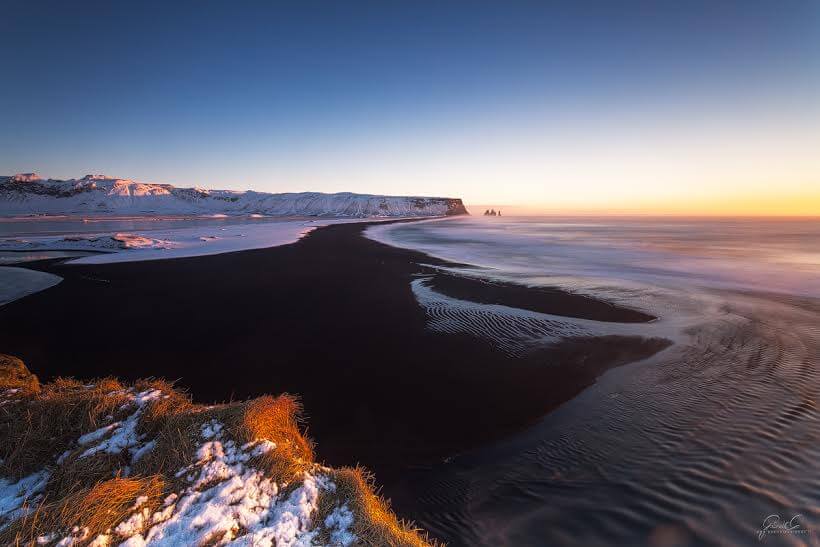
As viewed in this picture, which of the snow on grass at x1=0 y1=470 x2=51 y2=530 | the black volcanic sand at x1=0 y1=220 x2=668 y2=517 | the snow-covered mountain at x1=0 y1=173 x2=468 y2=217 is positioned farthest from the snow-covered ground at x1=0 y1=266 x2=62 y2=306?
the snow-covered mountain at x1=0 y1=173 x2=468 y2=217

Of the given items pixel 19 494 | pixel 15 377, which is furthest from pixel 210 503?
pixel 15 377

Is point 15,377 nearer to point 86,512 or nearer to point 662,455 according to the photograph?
point 86,512

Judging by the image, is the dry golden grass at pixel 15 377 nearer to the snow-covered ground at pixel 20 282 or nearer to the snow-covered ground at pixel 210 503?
the snow-covered ground at pixel 210 503

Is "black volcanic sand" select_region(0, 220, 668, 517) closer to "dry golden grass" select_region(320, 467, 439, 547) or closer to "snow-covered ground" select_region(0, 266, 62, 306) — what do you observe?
"snow-covered ground" select_region(0, 266, 62, 306)

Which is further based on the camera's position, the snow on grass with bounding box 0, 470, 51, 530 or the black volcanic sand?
the black volcanic sand

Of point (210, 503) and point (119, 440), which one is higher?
point (119, 440)

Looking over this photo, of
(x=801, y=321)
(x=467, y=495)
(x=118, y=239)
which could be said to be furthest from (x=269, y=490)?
(x=118, y=239)

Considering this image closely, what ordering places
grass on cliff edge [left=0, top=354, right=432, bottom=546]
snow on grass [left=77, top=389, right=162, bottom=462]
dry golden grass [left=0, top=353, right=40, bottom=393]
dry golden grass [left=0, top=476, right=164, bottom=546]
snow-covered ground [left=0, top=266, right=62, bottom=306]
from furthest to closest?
snow-covered ground [left=0, top=266, right=62, bottom=306], dry golden grass [left=0, top=353, right=40, bottom=393], snow on grass [left=77, top=389, right=162, bottom=462], grass on cliff edge [left=0, top=354, right=432, bottom=546], dry golden grass [left=0, top=476, right=164, bottom=546]
